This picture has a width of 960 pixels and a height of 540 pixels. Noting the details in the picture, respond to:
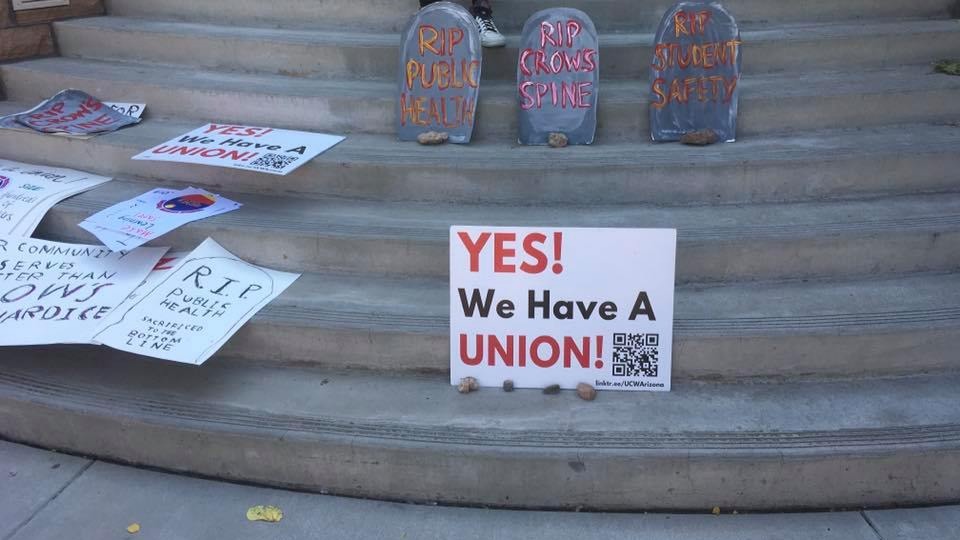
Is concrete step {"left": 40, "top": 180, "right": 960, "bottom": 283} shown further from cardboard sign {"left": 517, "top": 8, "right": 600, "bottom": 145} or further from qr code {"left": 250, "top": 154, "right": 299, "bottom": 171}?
cardboard sign {"left": 517, "top": 8, "right": 600, "bottom": 145}

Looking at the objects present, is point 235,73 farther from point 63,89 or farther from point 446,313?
point 446,313

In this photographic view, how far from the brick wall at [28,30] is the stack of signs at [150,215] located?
76.0 inches

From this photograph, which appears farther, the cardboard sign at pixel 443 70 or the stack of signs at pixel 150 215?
the cardboard sign at pixel 443 70

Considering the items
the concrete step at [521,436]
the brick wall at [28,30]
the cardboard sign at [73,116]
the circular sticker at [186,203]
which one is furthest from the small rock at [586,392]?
the brick wall at [28,30]

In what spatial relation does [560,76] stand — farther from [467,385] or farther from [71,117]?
[71,117]

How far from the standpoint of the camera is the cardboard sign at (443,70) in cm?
362

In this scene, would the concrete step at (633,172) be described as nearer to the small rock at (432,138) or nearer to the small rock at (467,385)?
the small rock at (432,138)

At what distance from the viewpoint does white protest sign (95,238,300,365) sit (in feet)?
8.91

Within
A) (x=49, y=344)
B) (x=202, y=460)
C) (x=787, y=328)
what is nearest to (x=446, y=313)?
(x=202, y=460)

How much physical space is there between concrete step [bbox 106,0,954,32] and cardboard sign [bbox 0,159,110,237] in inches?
60.5

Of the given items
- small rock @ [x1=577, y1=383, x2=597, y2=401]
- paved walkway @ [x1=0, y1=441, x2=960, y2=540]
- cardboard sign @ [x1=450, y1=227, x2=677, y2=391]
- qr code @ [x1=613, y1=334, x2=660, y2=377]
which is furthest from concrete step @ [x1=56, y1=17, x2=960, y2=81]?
paved walkway @ [x1=0, y1=441, x2=960, y2=540]

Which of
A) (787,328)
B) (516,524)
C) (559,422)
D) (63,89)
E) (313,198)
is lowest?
(516,524)

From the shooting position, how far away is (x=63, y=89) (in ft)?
14.2

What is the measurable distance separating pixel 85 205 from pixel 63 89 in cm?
129
